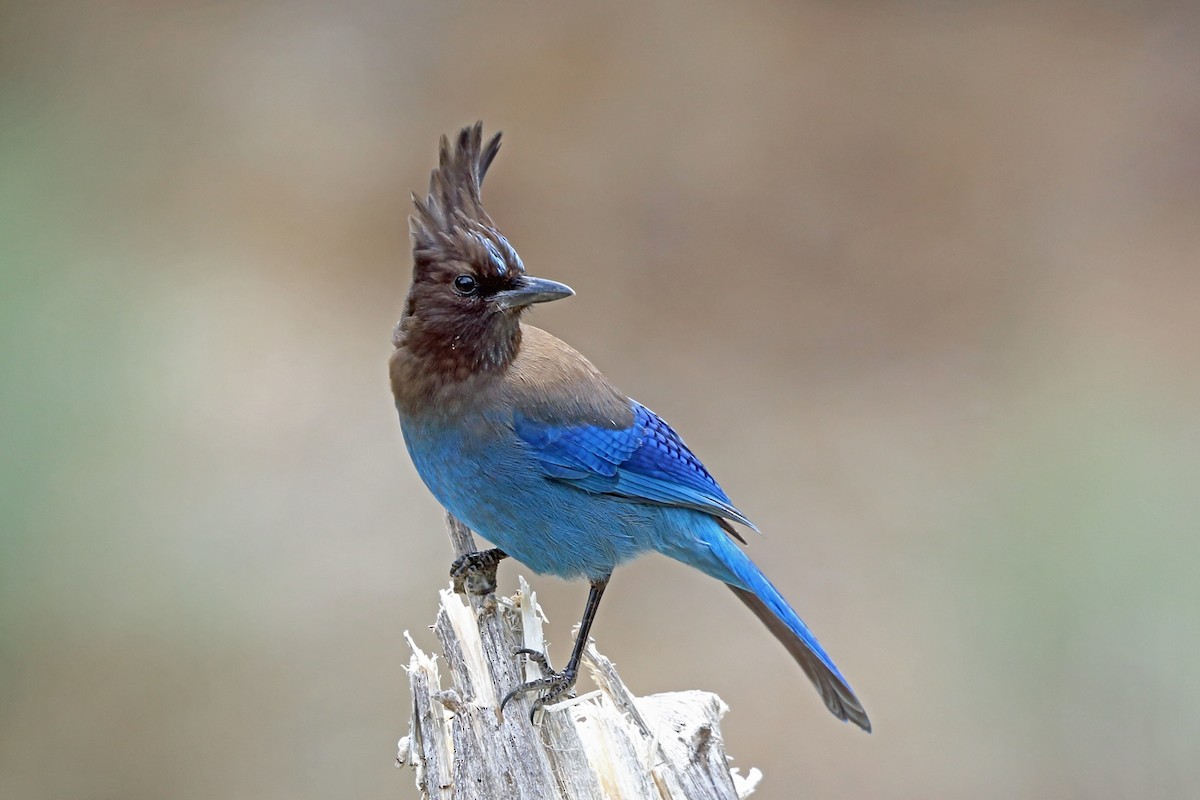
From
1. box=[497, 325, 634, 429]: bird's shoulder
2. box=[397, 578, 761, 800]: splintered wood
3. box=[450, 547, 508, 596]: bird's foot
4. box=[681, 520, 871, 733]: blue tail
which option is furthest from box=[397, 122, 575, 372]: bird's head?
box=[681, 520, 871, 733]: blue tail

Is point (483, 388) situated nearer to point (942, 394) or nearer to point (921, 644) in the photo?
point (921, 644)

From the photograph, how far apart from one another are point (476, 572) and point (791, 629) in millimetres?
872

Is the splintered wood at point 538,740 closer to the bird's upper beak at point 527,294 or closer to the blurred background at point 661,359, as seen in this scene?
the bird's upper beak at point 527,294

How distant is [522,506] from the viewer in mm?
3363

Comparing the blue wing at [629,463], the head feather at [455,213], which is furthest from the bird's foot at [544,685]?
the head feather at [455,213]

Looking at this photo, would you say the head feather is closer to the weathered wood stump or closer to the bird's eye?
the bird's eye

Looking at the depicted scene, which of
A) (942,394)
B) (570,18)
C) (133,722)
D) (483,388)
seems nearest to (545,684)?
(483,388)

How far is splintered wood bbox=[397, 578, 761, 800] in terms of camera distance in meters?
2.82

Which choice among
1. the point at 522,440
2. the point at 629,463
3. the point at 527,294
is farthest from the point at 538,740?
the point at 527,294

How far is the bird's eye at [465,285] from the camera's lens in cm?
329

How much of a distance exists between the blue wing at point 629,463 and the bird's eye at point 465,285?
0.35m

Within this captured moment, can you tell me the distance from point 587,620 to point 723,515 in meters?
0.53

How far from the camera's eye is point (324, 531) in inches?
258

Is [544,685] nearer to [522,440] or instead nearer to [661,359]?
[522,440]
